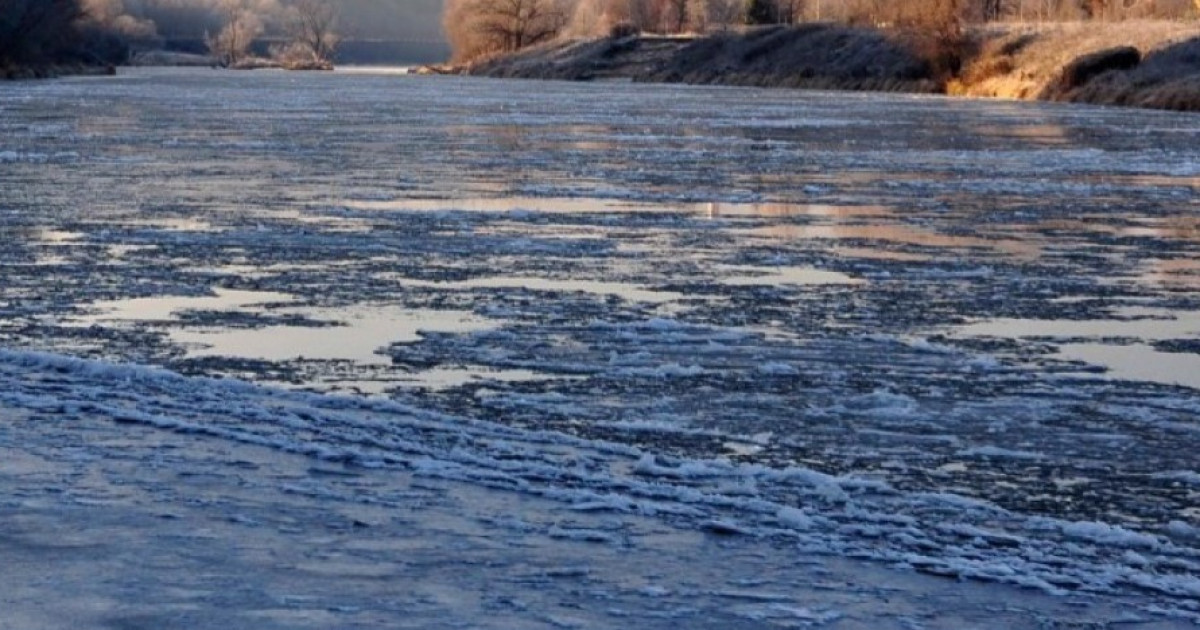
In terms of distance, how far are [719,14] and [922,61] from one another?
7774 centimetres

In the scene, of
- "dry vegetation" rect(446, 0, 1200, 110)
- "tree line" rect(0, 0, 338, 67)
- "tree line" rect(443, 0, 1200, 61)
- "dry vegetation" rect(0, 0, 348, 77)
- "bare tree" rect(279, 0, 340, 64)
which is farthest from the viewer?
"bare tree" rect(279, 0, 340, 64)

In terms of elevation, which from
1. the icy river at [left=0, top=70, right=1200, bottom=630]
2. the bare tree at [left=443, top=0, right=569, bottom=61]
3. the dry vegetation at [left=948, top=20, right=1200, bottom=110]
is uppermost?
the bare tree at [left=443, top=0, right=569, bottom=61]

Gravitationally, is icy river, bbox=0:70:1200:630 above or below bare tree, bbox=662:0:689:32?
below

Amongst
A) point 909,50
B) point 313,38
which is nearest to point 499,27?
point 909,50

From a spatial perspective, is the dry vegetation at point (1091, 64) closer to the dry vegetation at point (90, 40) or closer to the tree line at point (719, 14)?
the tree line at point (719, 14)

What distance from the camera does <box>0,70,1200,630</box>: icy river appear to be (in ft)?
14.6

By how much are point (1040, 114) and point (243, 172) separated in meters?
25.1

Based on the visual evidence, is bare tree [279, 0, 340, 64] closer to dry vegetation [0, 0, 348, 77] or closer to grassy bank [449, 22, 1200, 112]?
dry vegetation [0, 0, 348, 77]

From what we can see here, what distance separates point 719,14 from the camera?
142m

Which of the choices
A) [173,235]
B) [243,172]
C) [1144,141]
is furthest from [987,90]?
[173,235]

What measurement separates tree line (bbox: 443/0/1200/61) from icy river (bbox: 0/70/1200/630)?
176 ft

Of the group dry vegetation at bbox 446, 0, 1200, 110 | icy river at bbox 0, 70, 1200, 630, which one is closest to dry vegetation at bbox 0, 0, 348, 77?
dry vegetation at bbox 446, 0, 1200, 110

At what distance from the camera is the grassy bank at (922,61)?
4884cm

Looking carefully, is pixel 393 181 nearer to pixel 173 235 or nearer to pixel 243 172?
pixel 243 172
